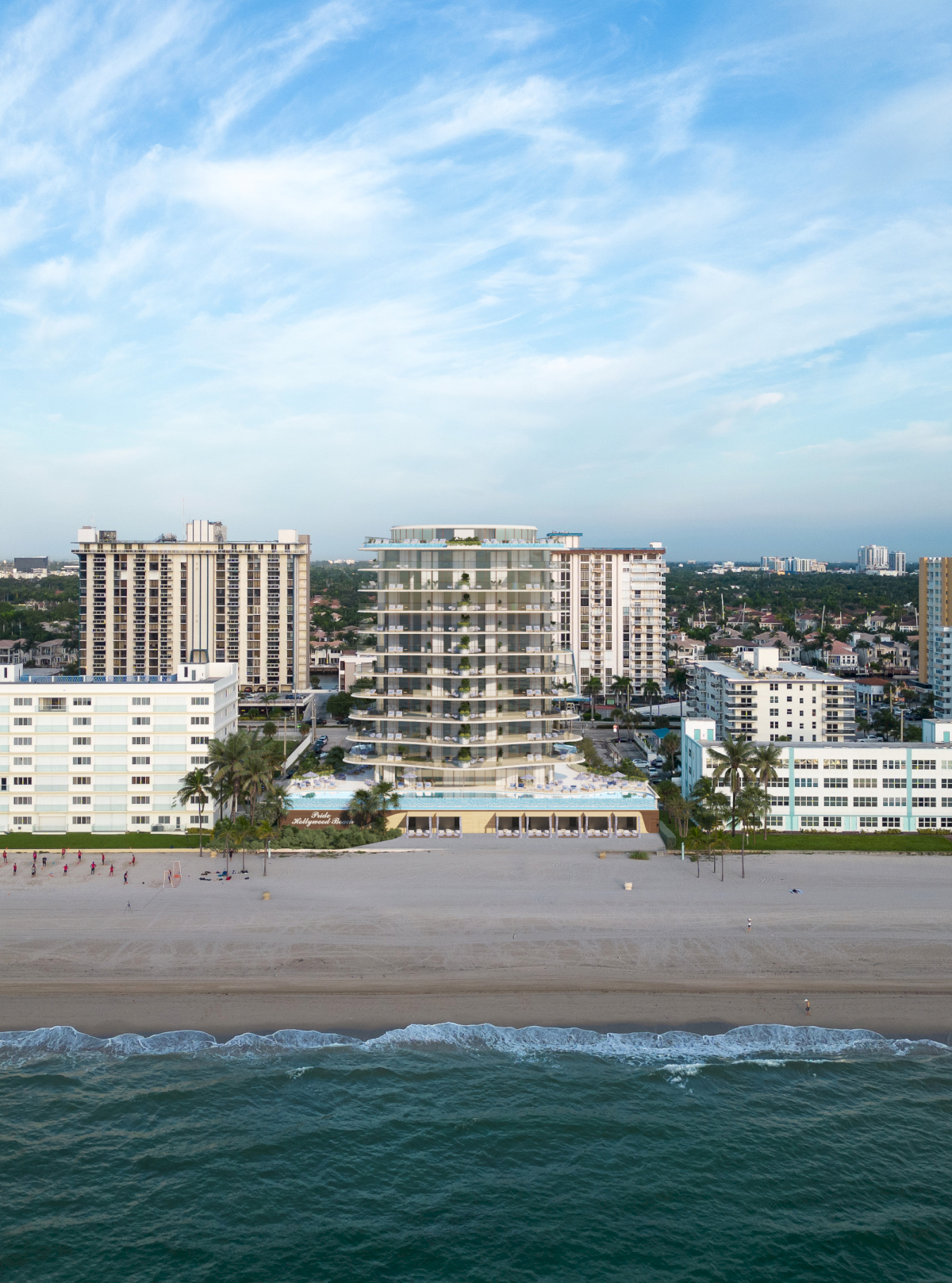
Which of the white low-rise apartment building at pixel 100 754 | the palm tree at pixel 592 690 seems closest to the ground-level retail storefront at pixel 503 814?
the white low-rise apartment building at pixel 100 754

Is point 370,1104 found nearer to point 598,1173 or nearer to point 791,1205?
point 598,1173

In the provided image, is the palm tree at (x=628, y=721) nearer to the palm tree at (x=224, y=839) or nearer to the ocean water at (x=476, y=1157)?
the palm tree at (x=224, y=839)

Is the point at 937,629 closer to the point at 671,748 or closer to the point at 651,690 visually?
the point at 651,690

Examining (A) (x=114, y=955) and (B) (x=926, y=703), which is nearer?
(A) (x=114, y=955)

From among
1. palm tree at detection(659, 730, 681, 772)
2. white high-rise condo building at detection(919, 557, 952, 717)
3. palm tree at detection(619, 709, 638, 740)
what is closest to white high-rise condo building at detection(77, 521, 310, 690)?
palm tree at detection(619, 709, 638, 740)

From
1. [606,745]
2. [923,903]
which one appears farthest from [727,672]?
[923,903]

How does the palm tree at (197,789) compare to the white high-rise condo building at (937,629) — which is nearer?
the palm tree at (197,789)

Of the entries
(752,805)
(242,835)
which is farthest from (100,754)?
(752,805)
